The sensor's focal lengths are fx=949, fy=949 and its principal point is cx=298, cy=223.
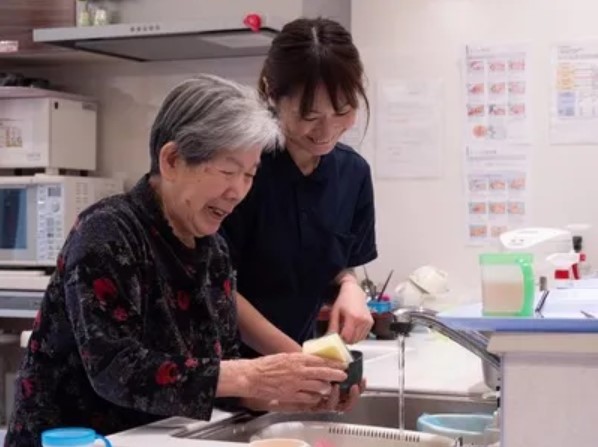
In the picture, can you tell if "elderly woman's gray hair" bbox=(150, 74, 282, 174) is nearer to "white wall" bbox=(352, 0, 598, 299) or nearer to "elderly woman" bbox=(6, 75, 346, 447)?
"elderly woman" bbox=(6, 75, 346, 447)

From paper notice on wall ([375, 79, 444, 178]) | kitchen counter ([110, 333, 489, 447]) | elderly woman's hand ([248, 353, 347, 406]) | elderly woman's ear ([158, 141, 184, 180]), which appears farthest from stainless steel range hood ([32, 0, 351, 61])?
elderly woman's hand ([248, 353, 347, 406])

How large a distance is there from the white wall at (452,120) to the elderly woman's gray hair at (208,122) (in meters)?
1.72

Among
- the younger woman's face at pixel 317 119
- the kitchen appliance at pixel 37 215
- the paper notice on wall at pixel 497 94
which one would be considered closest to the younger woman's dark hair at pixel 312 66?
the younger woman's face at pixel 317 119

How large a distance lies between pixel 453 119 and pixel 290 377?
1843 millimetres

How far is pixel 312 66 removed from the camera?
171 centimetres

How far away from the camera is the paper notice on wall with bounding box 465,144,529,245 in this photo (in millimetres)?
2990

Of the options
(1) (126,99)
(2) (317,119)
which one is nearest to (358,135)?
(1) (126,99)

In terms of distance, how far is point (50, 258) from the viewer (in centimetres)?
343

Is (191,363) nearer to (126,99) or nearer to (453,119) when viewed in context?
(453,119)

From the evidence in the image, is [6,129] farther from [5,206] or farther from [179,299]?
[179,299]

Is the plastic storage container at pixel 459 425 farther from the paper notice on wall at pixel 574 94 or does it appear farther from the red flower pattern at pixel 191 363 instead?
the paper notice on wall at pixel 574 94

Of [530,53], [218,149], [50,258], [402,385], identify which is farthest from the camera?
[50,258]

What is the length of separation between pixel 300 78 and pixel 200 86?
13.1 inches

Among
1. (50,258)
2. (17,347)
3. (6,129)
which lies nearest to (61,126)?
(6,129)
